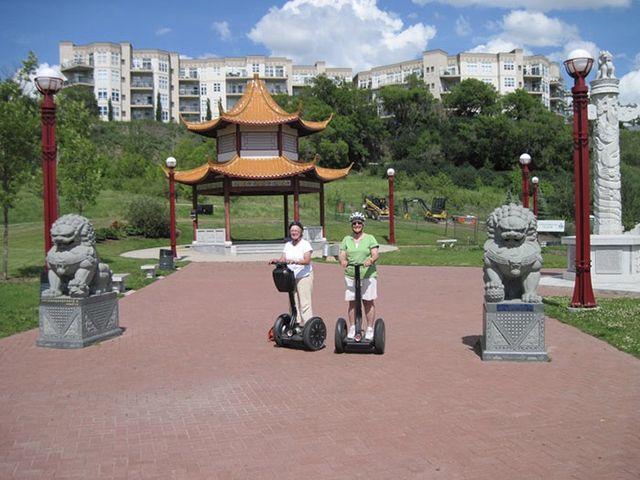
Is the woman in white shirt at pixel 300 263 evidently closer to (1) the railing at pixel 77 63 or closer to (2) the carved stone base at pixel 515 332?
(2) the carved stone base at pixel 515 332

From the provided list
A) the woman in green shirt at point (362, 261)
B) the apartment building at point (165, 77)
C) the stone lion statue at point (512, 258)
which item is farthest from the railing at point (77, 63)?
the stone lion statue at point (512, 258)

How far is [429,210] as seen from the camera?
158 ft

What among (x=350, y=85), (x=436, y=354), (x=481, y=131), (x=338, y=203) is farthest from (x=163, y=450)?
(x=350, y=85)

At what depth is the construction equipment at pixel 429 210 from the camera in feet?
150

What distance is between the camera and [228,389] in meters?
6.42

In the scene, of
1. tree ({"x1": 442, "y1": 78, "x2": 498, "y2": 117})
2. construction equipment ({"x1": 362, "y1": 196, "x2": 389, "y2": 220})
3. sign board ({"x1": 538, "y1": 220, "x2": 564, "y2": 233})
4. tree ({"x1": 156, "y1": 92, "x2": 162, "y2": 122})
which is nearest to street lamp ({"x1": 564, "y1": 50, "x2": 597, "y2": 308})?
sign board ({"x1": 538, "y1": 220, "x2": 564, "y2": 233})

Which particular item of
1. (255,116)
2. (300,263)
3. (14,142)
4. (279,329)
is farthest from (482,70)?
(279,329)

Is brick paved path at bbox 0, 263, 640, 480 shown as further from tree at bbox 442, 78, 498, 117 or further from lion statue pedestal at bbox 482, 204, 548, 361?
tree at bbox 442, 78, 498, 117

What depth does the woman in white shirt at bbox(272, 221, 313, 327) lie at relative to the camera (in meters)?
8.18

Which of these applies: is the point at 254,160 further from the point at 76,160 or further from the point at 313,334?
the point at 313,334

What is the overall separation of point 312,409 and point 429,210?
43.6 meters

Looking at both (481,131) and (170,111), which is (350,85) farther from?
(170,111)

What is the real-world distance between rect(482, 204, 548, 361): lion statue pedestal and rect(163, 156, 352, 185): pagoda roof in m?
19.6

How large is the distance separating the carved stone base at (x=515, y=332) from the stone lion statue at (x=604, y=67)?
10011mm
